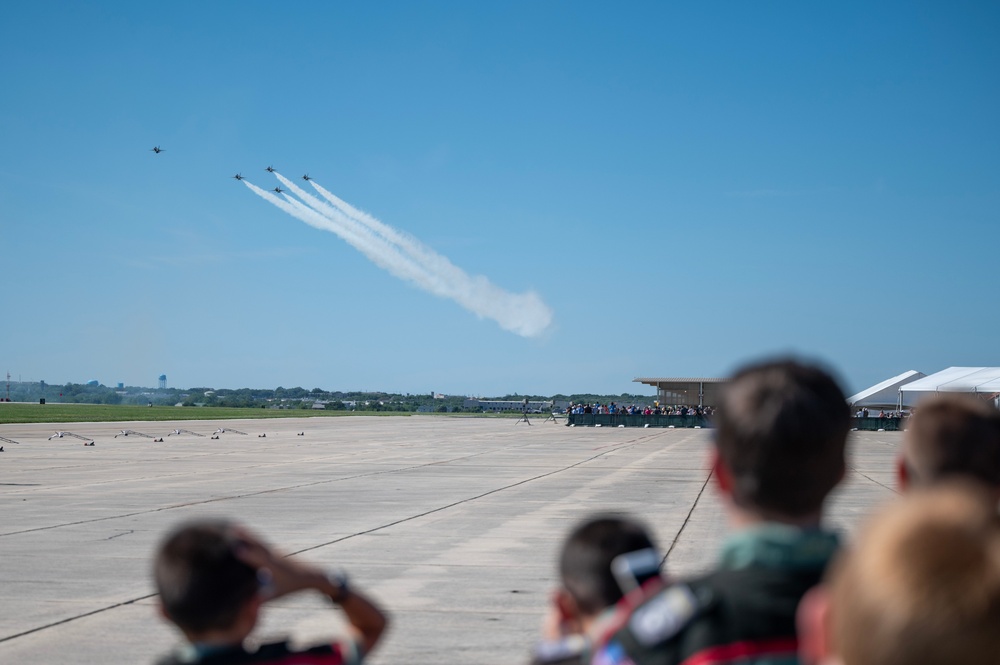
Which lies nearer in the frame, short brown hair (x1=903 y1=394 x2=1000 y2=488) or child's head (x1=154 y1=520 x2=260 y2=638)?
child's head (x1=154 y1=520 x2=260 y2=638)

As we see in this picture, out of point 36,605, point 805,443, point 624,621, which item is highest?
point 805,443

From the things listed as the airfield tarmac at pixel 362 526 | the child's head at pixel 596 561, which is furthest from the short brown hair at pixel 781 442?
the airfield tarmac at pixel 362 526

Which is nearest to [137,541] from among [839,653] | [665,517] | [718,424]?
[665,517]

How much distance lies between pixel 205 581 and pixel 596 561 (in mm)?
1110

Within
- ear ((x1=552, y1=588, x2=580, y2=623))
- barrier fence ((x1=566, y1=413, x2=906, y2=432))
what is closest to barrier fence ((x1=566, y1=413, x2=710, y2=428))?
barrier fence ((x1=566, y1=413, x2=906, y2=432))

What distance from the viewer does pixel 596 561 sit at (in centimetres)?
307

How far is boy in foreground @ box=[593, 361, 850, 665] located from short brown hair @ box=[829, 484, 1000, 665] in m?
0.92

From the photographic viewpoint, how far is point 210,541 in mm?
2953

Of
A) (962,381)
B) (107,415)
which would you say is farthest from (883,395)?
(107,415)

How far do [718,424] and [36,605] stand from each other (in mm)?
8811

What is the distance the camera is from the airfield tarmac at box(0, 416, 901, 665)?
28.5 ft

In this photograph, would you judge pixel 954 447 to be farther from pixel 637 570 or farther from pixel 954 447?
pixel 637 570

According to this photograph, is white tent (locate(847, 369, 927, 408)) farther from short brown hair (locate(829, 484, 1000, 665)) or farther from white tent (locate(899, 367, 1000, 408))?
short brown hair (locate(829, 484, 1000, 665))

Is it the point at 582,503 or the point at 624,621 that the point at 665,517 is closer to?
the point at 582,503
